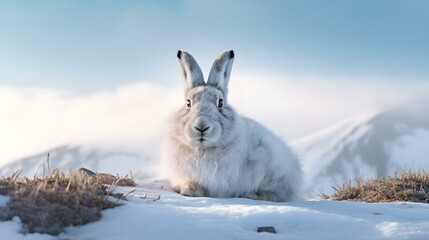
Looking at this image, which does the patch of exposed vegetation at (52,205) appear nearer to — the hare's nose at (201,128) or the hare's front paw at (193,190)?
the hare's nose at (201,128)

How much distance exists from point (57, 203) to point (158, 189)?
3.32m

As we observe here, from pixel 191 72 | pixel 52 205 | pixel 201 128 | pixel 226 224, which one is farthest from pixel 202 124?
pixel 52 205

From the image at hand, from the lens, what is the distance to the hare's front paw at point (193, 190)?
8.02 meters

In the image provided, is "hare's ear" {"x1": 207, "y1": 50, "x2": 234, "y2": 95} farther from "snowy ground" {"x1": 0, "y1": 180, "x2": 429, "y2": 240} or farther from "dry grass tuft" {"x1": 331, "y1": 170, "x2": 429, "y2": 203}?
"dry grass tuft" {"x1": 331, "y1": 170, "x2": 429, "y2": 203}

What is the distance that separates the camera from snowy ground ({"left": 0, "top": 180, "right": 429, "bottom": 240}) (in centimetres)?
510

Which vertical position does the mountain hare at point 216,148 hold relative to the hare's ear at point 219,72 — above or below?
below

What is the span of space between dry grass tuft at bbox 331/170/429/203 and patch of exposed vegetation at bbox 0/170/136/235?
5.64m

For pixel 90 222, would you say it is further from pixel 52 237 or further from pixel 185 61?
pixel 185 61

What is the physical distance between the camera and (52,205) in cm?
525

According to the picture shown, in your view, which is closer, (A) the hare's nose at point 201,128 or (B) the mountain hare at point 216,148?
(A) the hare's nose at point 201,128

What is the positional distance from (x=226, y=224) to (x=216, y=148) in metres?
2.79

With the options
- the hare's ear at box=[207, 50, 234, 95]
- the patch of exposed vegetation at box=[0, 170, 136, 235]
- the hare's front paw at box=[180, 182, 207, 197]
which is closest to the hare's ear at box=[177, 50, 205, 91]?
the hare's ear at box=[207, 50, 234, 95]

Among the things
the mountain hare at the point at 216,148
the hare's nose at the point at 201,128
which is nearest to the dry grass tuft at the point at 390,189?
the mountain hare at the point at 216,148

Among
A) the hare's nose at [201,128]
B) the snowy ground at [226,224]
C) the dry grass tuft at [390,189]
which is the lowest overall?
the snowy ground at [226,224]
